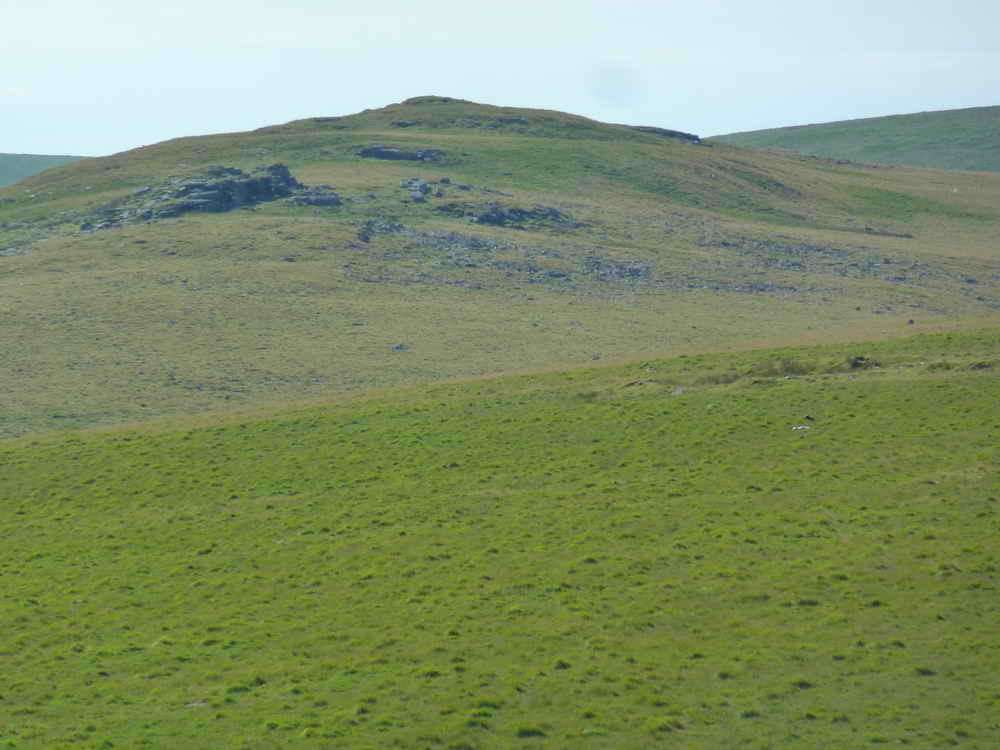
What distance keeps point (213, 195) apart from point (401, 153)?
26.2 m

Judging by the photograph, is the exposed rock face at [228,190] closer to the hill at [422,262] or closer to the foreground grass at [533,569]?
the hill at [422,262]

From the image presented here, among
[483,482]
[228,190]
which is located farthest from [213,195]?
[483,482]

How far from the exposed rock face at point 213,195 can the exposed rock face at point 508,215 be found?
11281 mm

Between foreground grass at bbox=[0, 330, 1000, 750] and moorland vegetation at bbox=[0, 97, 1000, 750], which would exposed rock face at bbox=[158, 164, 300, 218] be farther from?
foreground grass at bbox=[0, 330, 1000, 750]

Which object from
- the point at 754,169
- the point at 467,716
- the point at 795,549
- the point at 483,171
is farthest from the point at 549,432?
the point at 754,169

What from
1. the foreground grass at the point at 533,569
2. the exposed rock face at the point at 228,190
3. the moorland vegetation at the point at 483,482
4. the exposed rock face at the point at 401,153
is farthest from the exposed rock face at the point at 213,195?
the foreground grass at the point at 533,569

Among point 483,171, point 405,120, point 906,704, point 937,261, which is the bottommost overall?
point 906,704

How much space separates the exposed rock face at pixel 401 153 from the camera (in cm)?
12369

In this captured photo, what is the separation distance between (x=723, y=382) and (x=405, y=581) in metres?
26.0

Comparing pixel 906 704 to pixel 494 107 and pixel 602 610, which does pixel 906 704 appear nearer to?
pixel 602 610

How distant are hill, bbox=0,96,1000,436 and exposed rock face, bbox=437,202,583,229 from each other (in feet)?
0.98

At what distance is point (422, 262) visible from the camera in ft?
300

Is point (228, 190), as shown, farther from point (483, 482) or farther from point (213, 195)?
point (483, 482)

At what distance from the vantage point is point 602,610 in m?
28.9
